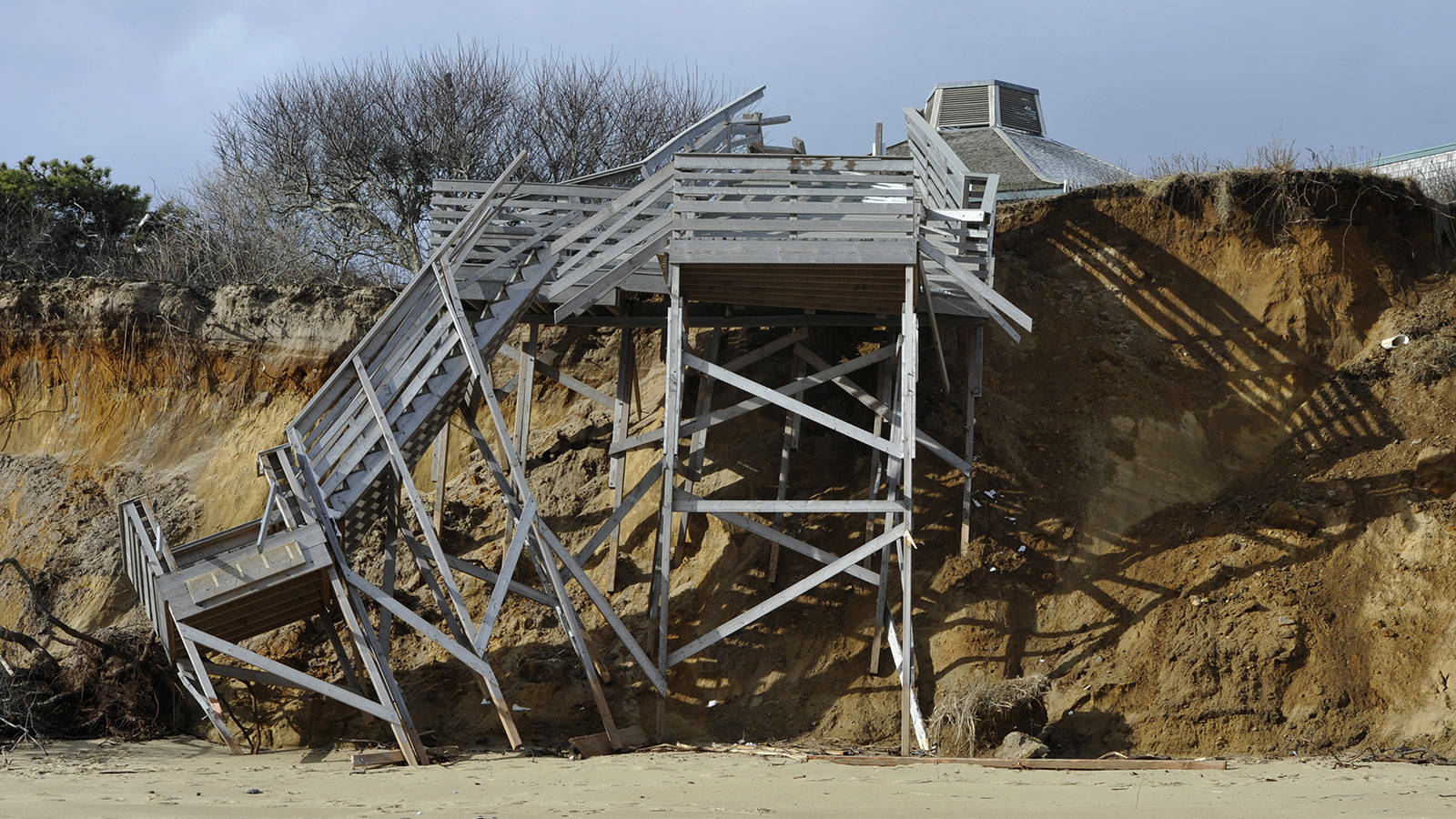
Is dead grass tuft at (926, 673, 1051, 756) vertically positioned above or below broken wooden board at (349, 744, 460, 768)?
above

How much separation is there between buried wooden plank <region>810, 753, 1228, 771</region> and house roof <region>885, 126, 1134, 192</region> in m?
12.0

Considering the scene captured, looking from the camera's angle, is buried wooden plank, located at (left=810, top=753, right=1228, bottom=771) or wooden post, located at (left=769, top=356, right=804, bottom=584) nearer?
buried wooden plank, located at (left=810, top=753, right=1228, bottom=771)

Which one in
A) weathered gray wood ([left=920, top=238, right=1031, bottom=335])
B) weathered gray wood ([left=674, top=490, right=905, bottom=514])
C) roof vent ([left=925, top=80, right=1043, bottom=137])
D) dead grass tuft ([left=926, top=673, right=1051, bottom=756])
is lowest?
dead grass tuft ([left=926, top=673, right=1051, bottom=756])

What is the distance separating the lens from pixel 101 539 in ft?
50.7

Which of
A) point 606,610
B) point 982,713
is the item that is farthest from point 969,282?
point 606,610

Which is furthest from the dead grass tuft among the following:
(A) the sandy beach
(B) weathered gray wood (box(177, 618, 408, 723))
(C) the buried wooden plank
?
(B) weathered gray wood (box(177, 618, 408, 723))

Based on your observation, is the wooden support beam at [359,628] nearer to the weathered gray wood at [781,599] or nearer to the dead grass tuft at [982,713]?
the weathered gray wood at [781,599]

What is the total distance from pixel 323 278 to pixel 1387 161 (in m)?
17.2

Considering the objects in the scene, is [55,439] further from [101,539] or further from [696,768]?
[696,768]

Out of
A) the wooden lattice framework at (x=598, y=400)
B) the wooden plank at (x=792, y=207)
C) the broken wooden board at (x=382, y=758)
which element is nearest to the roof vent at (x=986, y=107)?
the wooden lattice framework at (x=598, y=400)

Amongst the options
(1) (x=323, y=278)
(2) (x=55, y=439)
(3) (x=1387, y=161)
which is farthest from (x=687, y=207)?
(3) (x=1387, y=161)

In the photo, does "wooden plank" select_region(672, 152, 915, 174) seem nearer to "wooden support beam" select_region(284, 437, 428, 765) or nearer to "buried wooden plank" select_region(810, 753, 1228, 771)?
"wooden support beam" select_region(284, 437, 428, 765)

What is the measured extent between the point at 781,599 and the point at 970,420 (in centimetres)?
335

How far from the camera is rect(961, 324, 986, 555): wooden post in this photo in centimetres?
1398
